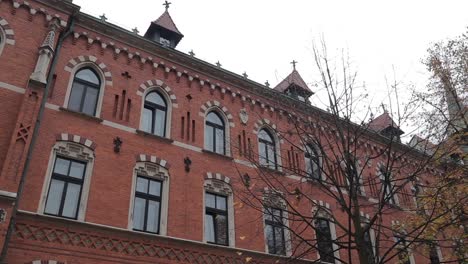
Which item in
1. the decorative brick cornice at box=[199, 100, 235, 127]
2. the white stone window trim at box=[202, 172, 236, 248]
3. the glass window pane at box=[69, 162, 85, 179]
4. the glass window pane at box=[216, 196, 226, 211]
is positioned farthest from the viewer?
the decorative brick cornice at box=[199, 100, 235, 127]

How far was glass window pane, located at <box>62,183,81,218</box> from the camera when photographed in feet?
42.6

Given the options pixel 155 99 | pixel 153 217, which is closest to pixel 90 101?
→ pixel 155 99

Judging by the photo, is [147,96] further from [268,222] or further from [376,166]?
[376,166]

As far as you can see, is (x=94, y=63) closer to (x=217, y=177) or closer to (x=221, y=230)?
(x=217, y=177)

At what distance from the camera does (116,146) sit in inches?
583

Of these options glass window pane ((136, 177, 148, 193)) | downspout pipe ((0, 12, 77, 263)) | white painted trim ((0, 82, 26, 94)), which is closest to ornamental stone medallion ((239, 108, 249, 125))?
glass window pane ((136, 177, 148, 193))

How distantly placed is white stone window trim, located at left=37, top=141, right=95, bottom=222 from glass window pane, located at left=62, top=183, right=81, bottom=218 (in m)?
0.15

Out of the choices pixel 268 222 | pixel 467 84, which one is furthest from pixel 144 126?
pixel 467 84

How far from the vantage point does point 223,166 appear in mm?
17156

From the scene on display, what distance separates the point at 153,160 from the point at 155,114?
2339 millimetres

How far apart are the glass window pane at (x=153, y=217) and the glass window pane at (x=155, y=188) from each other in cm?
37

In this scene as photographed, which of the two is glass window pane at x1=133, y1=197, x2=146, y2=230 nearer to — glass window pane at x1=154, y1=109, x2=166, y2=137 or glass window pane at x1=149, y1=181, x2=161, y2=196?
glass window pane at x1=149, y1=181, x2=161, y2=196

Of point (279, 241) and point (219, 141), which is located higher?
point (219, 141)

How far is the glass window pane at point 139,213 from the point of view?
14023mm
